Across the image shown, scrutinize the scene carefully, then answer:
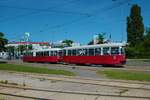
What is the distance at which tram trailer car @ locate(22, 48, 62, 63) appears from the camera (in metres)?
48.8

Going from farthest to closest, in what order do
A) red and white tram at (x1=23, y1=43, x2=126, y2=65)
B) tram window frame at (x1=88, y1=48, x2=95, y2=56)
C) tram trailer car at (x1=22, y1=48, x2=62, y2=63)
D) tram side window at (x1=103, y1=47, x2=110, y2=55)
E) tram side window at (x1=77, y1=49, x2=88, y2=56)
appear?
1. tram trailer car at (x1=22, y1=48, x2=62, y2=63)
2. tram side window at (x1=77, y1=49, x2=88, y2=56)
3. tram window frame at (x1=88, y1=48, x2=95, y2=56)
4. tram side window at (x1=103, y1=47, x2=110, y2=55)
5. red and white tram at (x1=23, y1=43, x2=126, y2=65)

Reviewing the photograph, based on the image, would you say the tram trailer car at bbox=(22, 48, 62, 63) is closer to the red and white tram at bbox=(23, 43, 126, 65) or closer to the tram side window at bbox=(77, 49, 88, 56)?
the red and white tram at bbox=(23, 43, 126, 65)

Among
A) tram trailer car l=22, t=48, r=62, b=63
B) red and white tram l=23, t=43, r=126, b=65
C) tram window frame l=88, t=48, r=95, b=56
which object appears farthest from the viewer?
tram trailer car l=22, t=48, r=62, b=63

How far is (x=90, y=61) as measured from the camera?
3838 cm

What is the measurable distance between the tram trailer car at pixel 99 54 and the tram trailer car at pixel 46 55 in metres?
5.71

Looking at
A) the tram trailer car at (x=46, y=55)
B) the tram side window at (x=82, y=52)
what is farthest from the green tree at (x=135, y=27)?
the tram side window at (x=82, y=52)

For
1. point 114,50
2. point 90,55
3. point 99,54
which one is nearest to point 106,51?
point 114,50

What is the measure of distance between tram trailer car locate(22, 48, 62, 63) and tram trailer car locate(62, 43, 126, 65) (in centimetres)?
571

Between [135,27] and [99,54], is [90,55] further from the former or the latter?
[135,27]

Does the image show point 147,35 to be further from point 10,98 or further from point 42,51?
point 10,98

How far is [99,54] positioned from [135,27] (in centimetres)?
5400

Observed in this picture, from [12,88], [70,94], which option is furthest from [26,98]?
[12,88]

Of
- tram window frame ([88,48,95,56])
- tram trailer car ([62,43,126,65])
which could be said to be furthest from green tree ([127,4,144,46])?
tram window frame ([88,48,95,56])

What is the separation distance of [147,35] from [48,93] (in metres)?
63.8
